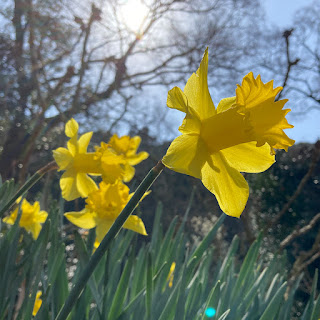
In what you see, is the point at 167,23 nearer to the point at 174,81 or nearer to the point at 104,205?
the point at 174,81

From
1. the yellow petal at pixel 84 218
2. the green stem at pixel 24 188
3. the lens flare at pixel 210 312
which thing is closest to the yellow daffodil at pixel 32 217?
the yellow petal at pixel 84 218

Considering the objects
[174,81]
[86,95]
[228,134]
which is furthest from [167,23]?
[228,134]

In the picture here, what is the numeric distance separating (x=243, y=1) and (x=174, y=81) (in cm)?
134

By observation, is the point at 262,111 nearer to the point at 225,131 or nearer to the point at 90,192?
the point at 225,131

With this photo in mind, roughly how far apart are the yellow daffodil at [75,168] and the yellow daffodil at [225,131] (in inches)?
14.8

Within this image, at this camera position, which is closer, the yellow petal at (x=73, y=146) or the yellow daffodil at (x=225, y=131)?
the yellow daffodil at (x=225, y=131)

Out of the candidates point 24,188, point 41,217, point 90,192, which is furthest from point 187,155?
point 41,217

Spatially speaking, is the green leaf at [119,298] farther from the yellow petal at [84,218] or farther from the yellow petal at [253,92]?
the yellow petal at [253,92]

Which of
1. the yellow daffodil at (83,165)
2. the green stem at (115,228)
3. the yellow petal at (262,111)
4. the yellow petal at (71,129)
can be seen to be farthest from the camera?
the yellow petal at (71,129)

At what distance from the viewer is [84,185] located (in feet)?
2.81

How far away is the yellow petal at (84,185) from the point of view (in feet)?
2.75

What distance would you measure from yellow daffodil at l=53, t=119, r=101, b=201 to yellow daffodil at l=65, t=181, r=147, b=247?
1.2 inches

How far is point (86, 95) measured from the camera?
4.19 metres

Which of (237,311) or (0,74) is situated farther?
(0,74)
